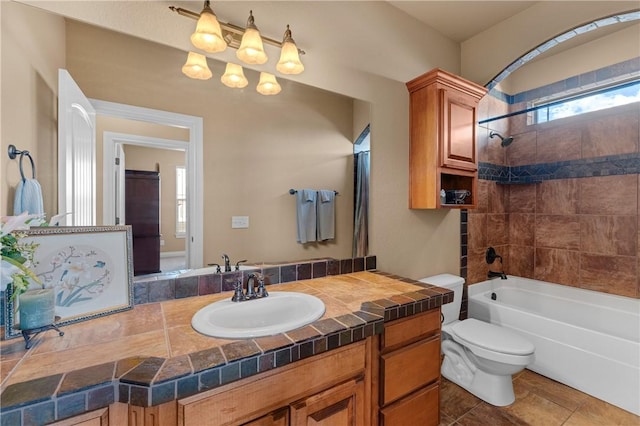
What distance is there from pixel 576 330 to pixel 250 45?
9.15 feet

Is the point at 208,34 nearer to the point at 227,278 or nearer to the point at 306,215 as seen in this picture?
the point at 306,215

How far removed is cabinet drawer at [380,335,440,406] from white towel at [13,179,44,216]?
4.61ft

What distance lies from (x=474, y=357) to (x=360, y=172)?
4.85 ft

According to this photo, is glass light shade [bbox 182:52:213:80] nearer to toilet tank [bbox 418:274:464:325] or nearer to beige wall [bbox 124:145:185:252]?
beige wall [bbox 124:145:185:252]

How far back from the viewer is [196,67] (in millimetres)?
1307

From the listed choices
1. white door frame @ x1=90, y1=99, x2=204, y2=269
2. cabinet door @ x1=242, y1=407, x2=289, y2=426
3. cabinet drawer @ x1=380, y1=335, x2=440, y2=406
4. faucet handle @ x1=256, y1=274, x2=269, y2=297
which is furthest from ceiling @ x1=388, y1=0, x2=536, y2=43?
cabinet door @ x1=242, y1=407, x2=289, y2=426

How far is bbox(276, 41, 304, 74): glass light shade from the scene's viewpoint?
1449mm

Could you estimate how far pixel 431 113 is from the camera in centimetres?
190

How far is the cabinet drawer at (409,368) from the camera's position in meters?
1.17

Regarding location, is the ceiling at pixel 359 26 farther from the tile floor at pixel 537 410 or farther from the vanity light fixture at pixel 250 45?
the tile floor at pixel 537 410

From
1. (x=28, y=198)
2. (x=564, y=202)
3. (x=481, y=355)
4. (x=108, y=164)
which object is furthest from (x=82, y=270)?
(x=564, y=202)

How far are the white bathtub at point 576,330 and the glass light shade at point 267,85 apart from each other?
7.99ft

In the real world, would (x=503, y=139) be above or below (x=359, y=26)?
below

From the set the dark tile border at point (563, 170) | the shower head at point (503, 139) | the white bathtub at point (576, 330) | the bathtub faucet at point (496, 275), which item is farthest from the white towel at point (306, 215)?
the shower head at point (503, 139)
